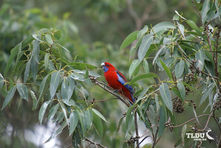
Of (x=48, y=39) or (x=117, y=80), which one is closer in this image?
(x=48, y=39)

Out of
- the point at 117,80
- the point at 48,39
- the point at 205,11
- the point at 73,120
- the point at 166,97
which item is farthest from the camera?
the point at 117,80

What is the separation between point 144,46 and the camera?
298 cm

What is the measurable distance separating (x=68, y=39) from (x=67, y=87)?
3537 millimetres

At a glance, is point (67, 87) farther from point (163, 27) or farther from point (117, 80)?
point (117, 80)

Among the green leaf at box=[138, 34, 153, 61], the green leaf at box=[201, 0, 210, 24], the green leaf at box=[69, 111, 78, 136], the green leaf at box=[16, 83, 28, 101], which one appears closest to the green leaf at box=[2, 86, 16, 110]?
the green leaf at box=[16, 83, 28, 101]

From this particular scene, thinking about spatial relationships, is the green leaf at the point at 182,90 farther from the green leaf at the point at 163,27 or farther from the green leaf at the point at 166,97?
the green leaf at the point at 163,27

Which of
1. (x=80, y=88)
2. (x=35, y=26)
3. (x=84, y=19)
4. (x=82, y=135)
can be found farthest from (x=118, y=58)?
(x=84, y=19)

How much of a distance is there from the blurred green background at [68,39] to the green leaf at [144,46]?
0.34 metres

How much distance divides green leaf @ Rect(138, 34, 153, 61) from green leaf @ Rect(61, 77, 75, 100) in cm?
63

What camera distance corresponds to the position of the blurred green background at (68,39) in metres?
4.69

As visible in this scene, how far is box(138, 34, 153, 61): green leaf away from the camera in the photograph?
2980 mm

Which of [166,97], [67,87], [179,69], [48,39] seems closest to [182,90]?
[166,97]

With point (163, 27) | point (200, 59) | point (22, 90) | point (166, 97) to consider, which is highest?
point (163, 27)

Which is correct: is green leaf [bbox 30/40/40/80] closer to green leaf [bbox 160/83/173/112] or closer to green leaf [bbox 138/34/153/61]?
green leaf [bbox 138/34/153/61]
